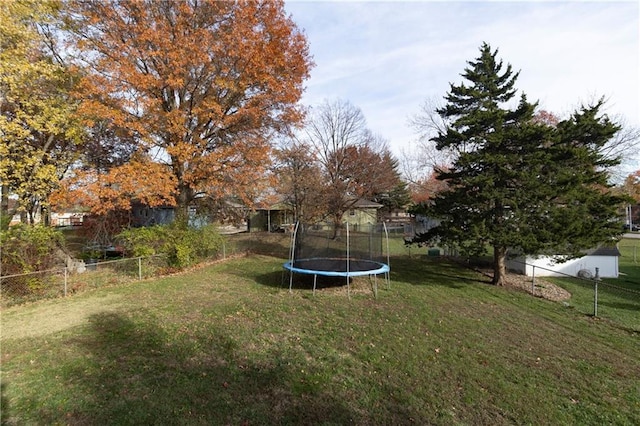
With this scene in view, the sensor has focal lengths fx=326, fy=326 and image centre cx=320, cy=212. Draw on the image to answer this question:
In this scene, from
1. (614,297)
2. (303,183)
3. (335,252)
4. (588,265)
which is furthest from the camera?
(303,183)

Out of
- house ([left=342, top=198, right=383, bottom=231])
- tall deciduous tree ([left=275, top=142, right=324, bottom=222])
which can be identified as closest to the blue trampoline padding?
tall deciduous tree ([left=275, top=142, right=324, bottom=222])

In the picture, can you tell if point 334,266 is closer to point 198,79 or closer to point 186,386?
point 186,386

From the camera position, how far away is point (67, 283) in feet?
29.1

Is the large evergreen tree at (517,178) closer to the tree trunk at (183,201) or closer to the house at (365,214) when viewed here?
the tree trunk at (183,201)

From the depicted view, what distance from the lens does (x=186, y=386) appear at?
13.8 feet

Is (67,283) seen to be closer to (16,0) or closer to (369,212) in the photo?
(16,0)

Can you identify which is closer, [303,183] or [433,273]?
[433,273]

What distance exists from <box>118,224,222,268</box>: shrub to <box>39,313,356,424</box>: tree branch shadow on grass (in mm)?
6057

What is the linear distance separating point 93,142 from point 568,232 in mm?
18736

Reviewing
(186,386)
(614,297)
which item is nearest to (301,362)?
(186,386)

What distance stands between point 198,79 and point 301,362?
1182cm

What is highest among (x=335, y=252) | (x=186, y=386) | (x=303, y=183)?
(x=303, y=183)

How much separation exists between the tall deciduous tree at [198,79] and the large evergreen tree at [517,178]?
24.0ft

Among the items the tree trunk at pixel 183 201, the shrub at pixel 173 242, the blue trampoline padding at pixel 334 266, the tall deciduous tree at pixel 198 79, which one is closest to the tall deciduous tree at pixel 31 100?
the tall deciduous tree at pixel 198 79
